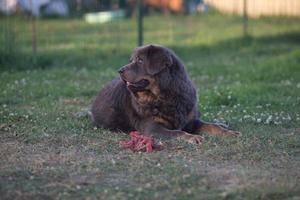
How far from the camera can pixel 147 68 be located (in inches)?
316

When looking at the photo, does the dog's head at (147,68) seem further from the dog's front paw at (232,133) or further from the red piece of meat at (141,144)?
the dog's front paw at (232,133)

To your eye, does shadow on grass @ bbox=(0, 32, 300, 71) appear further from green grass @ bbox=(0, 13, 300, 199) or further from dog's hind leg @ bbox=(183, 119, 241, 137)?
dog's hind leg @ bbox=(183, 119, 241, 137)

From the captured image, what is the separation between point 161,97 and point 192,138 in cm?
70

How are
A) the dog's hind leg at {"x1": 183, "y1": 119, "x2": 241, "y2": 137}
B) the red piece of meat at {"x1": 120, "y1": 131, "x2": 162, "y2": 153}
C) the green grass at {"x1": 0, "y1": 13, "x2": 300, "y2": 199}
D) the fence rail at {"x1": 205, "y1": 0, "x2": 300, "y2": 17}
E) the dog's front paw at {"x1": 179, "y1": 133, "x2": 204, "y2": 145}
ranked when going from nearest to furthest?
1. the green grass at {"x1": 0, "y1": 13, "x2": 300, "y2": 199}
2. the red piece of meat at {"x1": 120, "y1": 131, "x2": 162, "y2": 153}
3. the dog's front paw at {"x1": 179, "y1": 133, "x2": 204, "y2": 145}
4. the dog's hind leg at {"x1": 183, "y1": 119, "x2": 241, "y2": 137}
5. the fence rail at {"x1": 205, "y1": 0, "x2": 300, "y2": 17}

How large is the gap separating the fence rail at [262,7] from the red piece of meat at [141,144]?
659 inches

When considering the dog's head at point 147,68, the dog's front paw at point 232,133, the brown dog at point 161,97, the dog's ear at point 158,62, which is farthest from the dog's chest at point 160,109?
the dog's front paw at point 232,133

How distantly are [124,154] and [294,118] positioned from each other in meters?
3.09

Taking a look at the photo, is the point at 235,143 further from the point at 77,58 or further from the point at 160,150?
the point at 77,58

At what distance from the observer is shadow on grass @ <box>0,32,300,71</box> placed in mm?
15094

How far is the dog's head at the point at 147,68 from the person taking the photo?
800 cm

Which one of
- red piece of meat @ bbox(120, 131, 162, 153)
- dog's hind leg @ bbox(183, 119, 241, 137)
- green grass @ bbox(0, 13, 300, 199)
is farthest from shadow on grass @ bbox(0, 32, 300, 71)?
red piece of meat @ bbox(120, 131, 162, 153)

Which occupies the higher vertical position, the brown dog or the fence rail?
the fence rail

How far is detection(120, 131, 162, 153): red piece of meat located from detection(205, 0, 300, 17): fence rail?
16.7 metres

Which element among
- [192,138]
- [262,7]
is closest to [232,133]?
[192,138]
